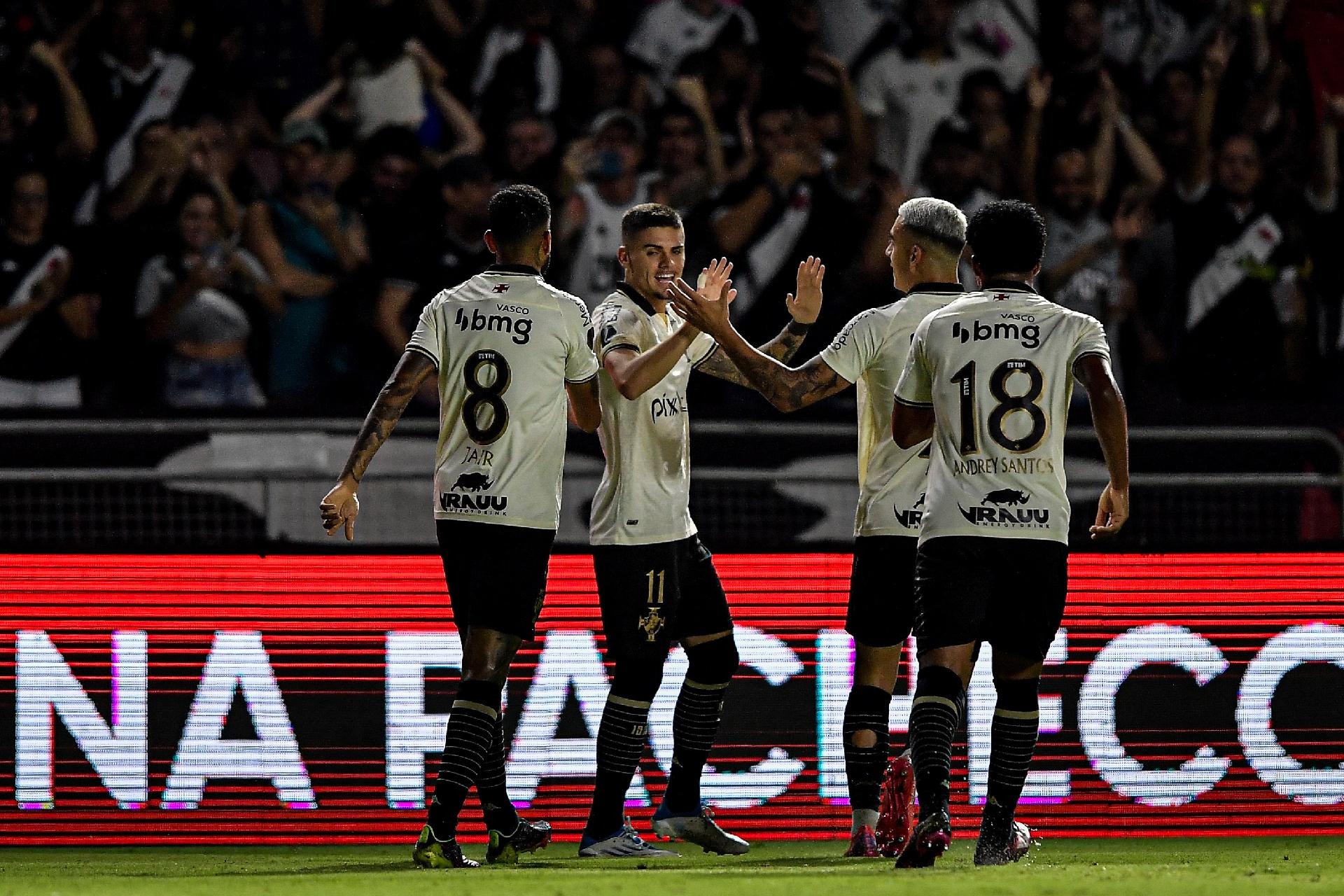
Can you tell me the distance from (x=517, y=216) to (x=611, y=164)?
17.1ft

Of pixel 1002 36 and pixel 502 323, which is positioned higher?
pixel 1002 36

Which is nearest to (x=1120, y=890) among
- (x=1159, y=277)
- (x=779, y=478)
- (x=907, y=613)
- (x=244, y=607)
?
(x=907, y=613)

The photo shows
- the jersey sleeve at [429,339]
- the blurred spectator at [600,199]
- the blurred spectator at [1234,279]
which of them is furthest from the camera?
the blurred spectator at [1234,279]

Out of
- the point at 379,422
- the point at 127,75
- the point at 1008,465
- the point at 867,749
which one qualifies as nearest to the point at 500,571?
the point at 379,422

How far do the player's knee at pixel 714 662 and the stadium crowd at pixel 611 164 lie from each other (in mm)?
3498

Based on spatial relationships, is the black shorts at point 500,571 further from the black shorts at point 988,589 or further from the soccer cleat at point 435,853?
the black shorts at point 988,589

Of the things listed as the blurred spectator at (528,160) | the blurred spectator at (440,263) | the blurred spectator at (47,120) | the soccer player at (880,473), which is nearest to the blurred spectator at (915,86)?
the blurred spectator at (528,160)

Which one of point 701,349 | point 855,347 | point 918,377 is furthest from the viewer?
point 701,349

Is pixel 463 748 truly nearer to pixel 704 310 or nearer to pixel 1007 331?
pixel 704 310

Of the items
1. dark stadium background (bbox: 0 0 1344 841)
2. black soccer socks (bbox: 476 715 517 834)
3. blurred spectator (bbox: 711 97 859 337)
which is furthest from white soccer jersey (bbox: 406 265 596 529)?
blurred spectator (bbox: 711 97 859 337)

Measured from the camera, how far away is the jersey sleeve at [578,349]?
615 centimetres

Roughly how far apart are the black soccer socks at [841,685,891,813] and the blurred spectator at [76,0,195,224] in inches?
271

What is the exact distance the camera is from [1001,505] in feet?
18.0

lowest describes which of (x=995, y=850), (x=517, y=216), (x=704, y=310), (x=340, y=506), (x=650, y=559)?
(x=995, y=850)
